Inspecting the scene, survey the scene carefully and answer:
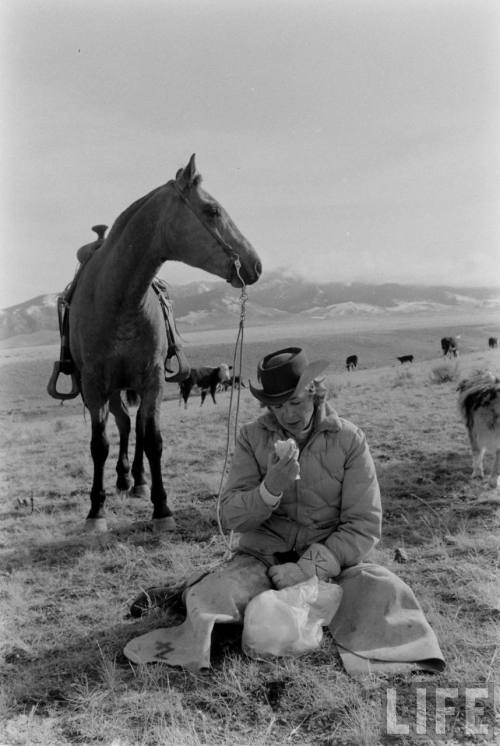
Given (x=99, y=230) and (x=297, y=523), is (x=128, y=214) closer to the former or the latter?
(x=99, y=230)

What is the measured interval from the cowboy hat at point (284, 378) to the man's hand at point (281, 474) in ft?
1.29

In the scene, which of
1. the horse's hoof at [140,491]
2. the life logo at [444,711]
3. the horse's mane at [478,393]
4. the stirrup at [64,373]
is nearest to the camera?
the life logo at [444,711]

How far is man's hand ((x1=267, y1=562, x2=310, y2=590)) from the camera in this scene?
3746 mm

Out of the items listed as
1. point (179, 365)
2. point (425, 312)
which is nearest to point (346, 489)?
point (179, 365)

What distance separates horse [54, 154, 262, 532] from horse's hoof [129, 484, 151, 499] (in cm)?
103

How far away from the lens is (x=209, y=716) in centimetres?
307

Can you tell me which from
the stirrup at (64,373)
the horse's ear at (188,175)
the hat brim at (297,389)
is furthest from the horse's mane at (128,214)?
the hat brim at (297,389)

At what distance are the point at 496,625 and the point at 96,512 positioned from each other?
402 cm

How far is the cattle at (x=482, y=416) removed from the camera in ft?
23.6

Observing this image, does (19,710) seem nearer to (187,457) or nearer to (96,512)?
(96,512)

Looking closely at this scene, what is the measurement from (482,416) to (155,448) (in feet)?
12.1

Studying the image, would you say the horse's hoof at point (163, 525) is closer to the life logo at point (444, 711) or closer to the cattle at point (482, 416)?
the life logo at point (444, 711)

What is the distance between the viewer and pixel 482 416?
24.0 feet

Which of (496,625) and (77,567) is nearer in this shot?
(496,625)
